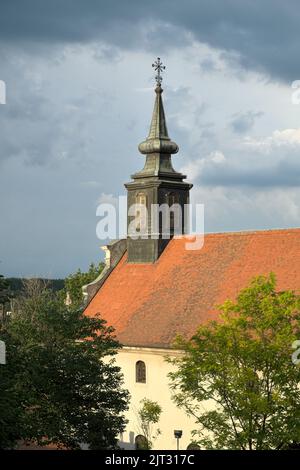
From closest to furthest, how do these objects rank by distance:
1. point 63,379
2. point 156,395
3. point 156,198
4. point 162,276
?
point 63,379, point 156,395, point 162,276, point 156,198

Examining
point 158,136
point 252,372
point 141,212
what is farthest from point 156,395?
point 158,136

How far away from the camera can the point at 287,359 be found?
28.1 meters

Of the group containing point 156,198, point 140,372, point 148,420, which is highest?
point 156,198

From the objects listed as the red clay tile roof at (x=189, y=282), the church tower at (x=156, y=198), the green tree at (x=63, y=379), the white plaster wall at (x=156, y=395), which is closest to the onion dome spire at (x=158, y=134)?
the church tower at (x=156, y=198)

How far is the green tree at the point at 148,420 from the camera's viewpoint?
129ft

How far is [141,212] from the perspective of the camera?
48.6 meters

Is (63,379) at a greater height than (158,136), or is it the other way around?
(158,136)

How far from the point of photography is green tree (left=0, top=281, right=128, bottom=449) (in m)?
29.4

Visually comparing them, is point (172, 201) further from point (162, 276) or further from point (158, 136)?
point (162, 276)

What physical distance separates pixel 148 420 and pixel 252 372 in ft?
42.3

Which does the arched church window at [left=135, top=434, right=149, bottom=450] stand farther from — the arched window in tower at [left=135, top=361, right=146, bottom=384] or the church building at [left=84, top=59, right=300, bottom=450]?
the arched window in tower at [left=135, top=361, right=146, bottom=384]

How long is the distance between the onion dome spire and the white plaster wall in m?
13.4
